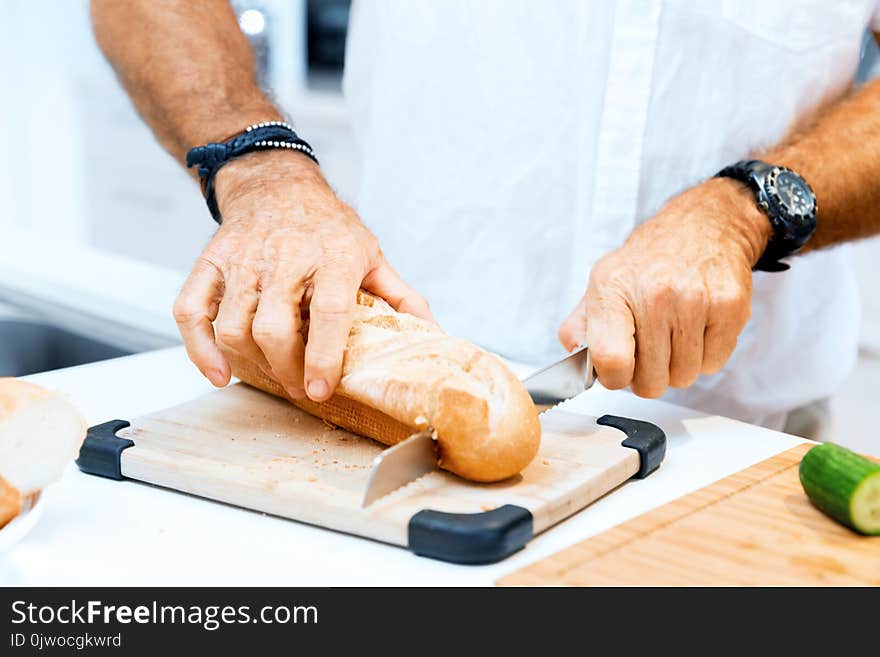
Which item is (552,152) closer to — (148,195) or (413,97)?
(413,97)

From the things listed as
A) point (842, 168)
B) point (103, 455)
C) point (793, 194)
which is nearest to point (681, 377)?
point (793, 194)

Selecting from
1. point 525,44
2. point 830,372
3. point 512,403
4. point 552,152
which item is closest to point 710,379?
point 830,372

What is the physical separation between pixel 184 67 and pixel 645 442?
885mm

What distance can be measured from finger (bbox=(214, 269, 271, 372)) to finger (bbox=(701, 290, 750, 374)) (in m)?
0.48

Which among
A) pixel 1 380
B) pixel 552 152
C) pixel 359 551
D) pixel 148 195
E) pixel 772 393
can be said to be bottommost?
pixel 148 195

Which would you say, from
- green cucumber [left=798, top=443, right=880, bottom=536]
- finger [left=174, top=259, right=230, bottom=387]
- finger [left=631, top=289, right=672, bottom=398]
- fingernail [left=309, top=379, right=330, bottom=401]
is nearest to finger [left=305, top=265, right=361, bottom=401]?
fingernail [left=309, top=379, right=330, bottom=401]

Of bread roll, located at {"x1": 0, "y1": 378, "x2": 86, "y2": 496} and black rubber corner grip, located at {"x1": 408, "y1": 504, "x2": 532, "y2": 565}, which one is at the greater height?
bread roll, located at {"x1": 0, "y1": 378, "x2": 86, "y2": 496}

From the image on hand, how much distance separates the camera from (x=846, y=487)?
35.4 inches

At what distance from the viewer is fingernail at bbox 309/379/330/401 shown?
1.04 m

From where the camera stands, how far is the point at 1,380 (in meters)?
0.88

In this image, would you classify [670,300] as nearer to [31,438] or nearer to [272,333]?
[272,333]

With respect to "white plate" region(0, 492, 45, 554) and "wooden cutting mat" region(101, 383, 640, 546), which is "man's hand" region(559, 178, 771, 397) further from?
"white plate" region(0, 492, 45, 554)
